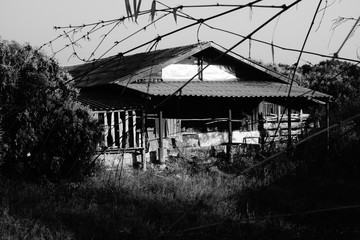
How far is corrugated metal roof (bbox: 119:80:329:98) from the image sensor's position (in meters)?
13.1

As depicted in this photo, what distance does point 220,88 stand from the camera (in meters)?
14.6

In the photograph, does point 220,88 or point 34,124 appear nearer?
point 34,124

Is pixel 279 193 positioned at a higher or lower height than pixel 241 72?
lower

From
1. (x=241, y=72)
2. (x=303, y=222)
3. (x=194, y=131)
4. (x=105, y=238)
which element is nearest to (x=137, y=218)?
(x=105, y=238)

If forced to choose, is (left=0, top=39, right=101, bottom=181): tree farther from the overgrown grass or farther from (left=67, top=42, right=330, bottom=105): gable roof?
(left=67, top=42, right=330, bottom=105): gable roof

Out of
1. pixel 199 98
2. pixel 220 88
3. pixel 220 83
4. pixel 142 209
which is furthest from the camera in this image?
pixel 220 83

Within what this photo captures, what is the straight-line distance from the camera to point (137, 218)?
22.8 feet

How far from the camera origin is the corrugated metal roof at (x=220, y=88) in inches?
517

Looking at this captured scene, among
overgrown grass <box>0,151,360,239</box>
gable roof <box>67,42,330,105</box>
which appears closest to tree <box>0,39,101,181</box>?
overgrown grass <box>0,151,360,239</box>

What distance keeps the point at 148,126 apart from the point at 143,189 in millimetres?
5531

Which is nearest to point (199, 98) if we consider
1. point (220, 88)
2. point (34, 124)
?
point (220, 88)


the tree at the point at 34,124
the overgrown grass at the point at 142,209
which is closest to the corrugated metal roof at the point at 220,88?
the tree at the point at 34,124

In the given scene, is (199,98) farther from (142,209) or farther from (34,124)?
(142,209)

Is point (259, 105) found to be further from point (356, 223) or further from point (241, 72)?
point (356, 223)
